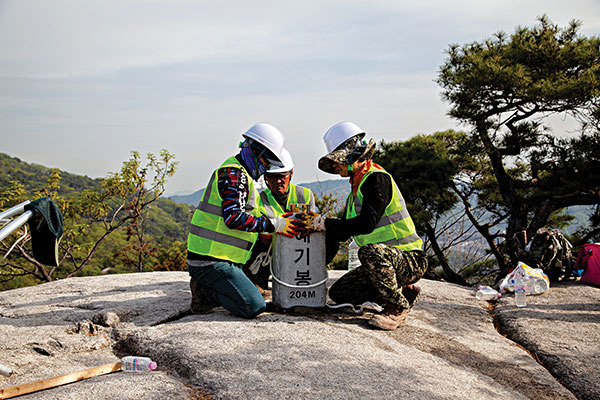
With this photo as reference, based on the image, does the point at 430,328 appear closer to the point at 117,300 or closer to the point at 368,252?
the point at 368,252

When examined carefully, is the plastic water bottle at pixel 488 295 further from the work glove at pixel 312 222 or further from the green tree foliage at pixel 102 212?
the green tree foliage at pixel 102 212

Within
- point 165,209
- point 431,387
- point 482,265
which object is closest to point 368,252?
point 431,387

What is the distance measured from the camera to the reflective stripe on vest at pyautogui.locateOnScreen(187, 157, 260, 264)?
4.48m

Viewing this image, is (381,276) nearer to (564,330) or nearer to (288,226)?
(288,226)

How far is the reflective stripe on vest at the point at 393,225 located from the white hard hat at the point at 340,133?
1.15ft

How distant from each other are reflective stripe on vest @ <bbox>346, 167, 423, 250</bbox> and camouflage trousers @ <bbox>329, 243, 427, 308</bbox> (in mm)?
106

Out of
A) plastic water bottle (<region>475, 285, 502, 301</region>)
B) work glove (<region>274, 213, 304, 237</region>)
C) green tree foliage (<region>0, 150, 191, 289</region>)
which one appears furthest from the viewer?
green tree foliage (<region>0, 150, 191, 289</region>)

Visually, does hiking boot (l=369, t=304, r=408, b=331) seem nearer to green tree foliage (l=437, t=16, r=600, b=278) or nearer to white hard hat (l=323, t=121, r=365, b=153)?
white hard hat (l=323, t=121, r=365, b=153)

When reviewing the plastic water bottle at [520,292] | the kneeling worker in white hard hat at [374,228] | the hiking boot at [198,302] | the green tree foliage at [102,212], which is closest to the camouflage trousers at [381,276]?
the kneeling worker in white hard hat at [374,228]

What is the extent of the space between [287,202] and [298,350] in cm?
244

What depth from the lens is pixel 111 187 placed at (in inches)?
Answer: 365

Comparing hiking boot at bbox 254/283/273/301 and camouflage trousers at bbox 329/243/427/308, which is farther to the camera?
hiking boot at bbox 254/283/273/301

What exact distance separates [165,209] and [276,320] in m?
58.7

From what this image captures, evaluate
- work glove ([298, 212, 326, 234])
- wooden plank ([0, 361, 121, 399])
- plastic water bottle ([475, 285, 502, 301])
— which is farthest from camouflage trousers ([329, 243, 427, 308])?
wooden plank ([0, 361, 121, 399])
